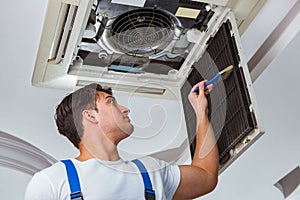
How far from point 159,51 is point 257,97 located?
2.73 ft

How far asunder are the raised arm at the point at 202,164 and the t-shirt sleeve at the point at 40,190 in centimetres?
38

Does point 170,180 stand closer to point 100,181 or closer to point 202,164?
point 202,164

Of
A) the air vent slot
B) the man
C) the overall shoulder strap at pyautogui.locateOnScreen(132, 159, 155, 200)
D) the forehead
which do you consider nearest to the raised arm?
the man

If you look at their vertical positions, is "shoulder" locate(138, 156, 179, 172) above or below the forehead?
below

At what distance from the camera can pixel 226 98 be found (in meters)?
1.46

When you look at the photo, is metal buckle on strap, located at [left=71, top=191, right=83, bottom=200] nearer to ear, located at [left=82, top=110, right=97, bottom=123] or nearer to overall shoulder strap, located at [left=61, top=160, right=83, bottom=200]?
overall shoulder strap, located at [left=61, top=160, right=83, bottom=200]

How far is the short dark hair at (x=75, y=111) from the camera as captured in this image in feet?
4.80

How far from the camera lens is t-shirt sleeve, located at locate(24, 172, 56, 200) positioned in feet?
4.19

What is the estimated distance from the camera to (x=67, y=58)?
168cm

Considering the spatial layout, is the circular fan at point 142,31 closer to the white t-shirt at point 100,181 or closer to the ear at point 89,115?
the ear at point 89,115

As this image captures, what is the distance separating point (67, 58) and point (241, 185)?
142 cm

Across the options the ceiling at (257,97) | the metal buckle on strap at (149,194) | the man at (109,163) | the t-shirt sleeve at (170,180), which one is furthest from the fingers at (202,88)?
the metal buckle on strap at (149,194)

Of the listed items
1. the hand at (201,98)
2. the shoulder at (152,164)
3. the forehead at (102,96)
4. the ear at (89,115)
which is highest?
the hand at (201,98)

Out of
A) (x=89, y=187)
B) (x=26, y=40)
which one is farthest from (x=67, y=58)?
(x=89, y=187)
